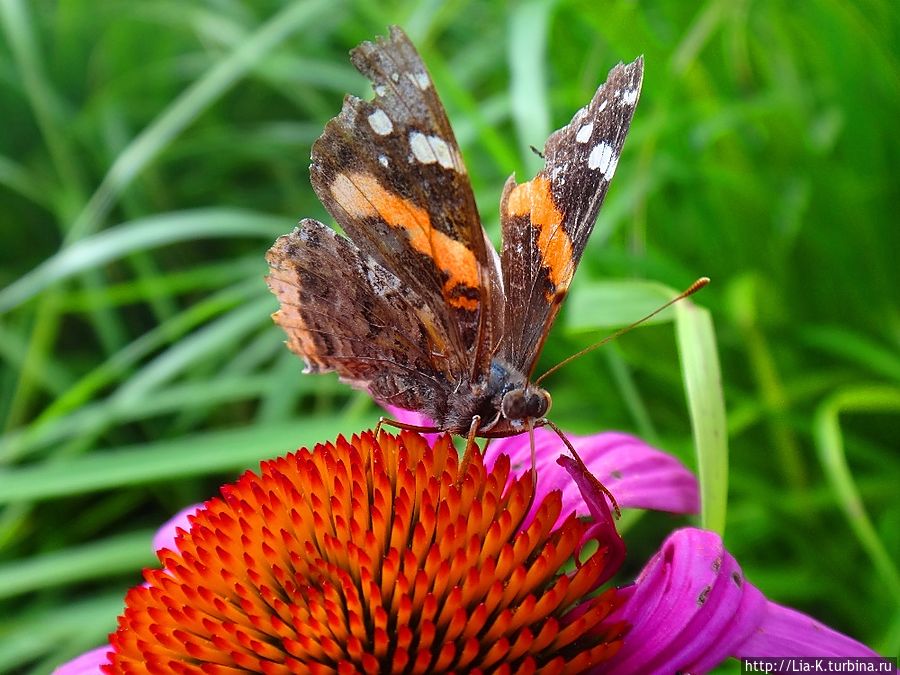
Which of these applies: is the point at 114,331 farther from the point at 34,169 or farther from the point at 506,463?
the point at 506,463

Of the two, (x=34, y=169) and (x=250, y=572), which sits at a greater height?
(x=34, y=169)

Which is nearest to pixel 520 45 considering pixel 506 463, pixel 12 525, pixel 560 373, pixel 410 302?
pixel 560 373

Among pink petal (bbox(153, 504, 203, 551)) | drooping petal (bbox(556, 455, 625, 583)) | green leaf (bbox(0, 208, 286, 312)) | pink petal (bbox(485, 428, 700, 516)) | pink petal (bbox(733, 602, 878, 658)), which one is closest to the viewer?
pink petal (bbox(733, 602, 878, 658))

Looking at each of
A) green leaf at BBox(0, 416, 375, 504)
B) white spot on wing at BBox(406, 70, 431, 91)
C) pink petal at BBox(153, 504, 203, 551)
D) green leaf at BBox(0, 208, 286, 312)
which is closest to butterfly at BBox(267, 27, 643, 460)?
→ white spot on wing at BBox(406, 70, 431, 91)

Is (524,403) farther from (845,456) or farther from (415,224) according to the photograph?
(845,456)

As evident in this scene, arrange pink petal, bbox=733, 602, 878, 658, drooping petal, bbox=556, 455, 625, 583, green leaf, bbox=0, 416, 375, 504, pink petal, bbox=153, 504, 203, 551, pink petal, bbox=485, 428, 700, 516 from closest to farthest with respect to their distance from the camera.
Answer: pink petal, bbox=733, 602, 878, 658, drooping petal, bbox=556, 455, 625, 583, pink petal, bbox=485, 428, 700, 516, pink petal, bbox=153, 504, 203, 551, green leaf, bbox=0, 416, 375, 504

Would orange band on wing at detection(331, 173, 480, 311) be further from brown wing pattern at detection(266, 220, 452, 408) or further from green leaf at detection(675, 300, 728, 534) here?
green leaf at detection(675, 300, 728, 534)

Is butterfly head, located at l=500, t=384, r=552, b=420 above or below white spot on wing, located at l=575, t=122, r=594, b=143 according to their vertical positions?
below

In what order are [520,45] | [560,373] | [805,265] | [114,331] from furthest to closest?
1. [114,331]
2. [560,373]
3. [805,265]
4. [520,45]
